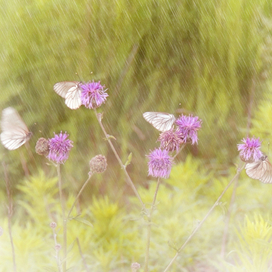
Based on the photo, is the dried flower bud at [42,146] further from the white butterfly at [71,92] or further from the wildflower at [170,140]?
the wildflower at [170,140]

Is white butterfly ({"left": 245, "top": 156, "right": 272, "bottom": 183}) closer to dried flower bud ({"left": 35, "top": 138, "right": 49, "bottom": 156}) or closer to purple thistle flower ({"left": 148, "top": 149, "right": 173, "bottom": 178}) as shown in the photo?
purple thistle flower ({"left": 148, "top": 149, "right": 173, "bottom": 178})

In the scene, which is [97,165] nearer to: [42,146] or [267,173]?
[42,146]

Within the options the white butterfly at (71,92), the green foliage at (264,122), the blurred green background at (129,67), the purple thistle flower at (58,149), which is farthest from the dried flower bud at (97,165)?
the green foliage at (264,122)

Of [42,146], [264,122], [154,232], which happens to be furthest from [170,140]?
[264,122]

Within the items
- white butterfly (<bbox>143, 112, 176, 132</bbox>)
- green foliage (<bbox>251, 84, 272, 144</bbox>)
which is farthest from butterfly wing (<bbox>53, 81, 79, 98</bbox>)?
green foliage (<bbox>251, 84, 272, 144</bbox>)

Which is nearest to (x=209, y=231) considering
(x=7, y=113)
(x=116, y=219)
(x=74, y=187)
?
(x=116, y=219)

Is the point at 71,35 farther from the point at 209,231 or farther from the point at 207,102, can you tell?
the point at 209,231

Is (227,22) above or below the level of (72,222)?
above
